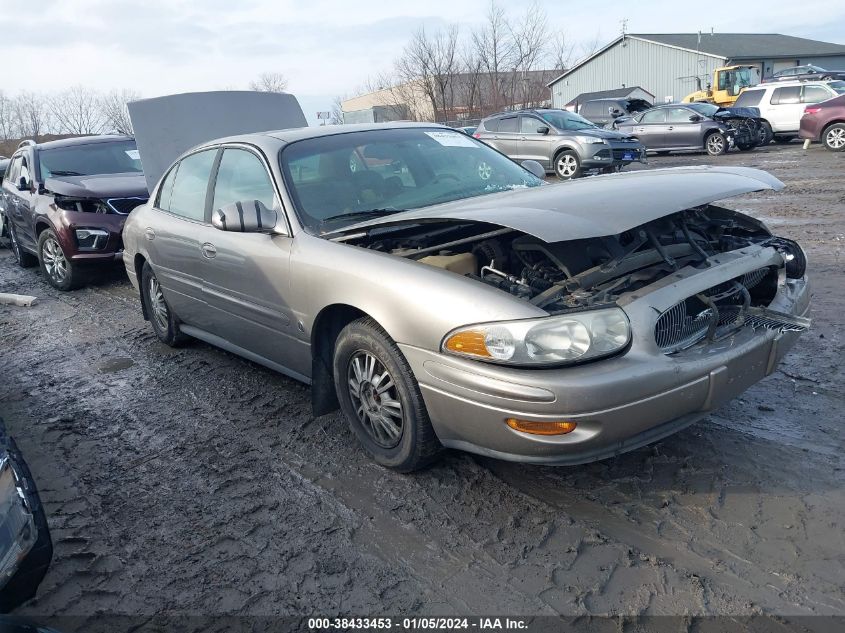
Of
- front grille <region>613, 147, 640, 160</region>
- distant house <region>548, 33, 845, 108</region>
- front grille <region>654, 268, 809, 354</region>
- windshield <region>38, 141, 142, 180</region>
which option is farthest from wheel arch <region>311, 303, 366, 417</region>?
distant house <region>548, 33, 845, 108</region>

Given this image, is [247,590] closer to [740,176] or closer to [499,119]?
[740,176]

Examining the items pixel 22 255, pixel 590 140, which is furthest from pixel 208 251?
pixel 590 140

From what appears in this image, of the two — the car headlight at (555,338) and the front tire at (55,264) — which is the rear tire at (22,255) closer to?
the front tire at (55,264)

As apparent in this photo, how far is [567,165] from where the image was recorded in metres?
16.7

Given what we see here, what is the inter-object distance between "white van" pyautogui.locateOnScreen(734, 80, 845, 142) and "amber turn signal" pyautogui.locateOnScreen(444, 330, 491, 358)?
19978 mm

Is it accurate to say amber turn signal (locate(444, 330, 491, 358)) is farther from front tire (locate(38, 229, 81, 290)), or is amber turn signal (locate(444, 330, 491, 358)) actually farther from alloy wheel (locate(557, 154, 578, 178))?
alloy wheel (locate(557, 154, 578, 178))

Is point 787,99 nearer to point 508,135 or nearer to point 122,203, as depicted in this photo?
point 508,135

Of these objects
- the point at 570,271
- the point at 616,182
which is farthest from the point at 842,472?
the point at 616,182

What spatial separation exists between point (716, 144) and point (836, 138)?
9.88ft

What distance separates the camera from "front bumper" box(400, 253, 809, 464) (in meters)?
2.74

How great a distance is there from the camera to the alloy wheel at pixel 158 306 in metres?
5.65

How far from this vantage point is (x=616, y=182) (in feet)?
12.3

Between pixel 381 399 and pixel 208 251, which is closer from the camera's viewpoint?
pixel 381 399

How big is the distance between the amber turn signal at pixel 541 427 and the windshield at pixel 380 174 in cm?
156
